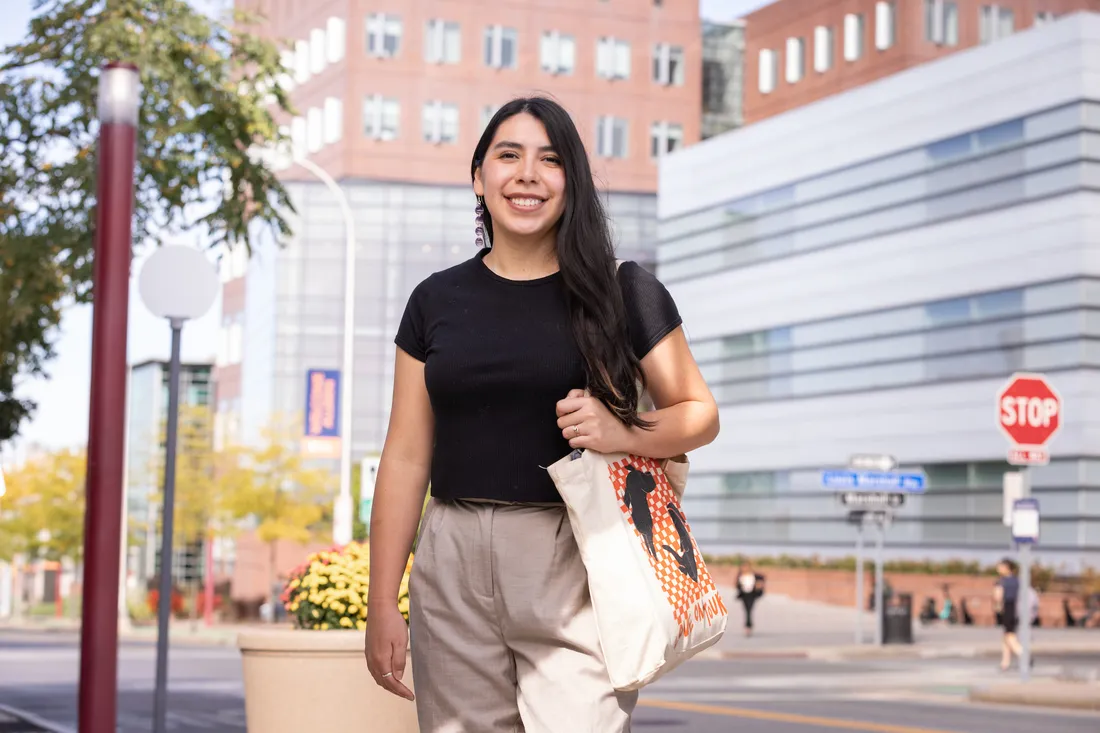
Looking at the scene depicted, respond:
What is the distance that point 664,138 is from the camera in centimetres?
8319

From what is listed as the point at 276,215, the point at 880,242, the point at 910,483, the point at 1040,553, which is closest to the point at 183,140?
the point at 276,215

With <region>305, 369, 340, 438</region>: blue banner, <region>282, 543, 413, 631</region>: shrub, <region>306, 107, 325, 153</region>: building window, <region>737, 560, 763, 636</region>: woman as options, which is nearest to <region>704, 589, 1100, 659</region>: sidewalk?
<region>737, 560, 763, 636</region>: woman

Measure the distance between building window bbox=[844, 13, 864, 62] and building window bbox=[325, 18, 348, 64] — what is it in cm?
2213

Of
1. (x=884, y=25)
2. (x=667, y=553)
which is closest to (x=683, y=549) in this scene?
(x=667, y=553)

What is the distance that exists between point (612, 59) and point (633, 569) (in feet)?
266

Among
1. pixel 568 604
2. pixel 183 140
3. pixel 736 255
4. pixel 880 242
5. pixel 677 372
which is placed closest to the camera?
pixel 568 604

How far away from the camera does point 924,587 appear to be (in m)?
49.8

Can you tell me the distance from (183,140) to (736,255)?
53.4 m

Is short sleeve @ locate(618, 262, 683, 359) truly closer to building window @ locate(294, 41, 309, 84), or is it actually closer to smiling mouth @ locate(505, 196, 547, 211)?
smiling mouth @ locate(505, 196, 547, 211)

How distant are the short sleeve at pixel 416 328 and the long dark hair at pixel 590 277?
33 centimetres

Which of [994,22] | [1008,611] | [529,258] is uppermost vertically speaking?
[994,22]

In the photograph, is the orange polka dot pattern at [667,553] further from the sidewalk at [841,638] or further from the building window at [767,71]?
the building window at [767,71]

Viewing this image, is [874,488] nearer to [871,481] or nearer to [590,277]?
[871,481]

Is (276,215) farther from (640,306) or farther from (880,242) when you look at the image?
(880,242)
